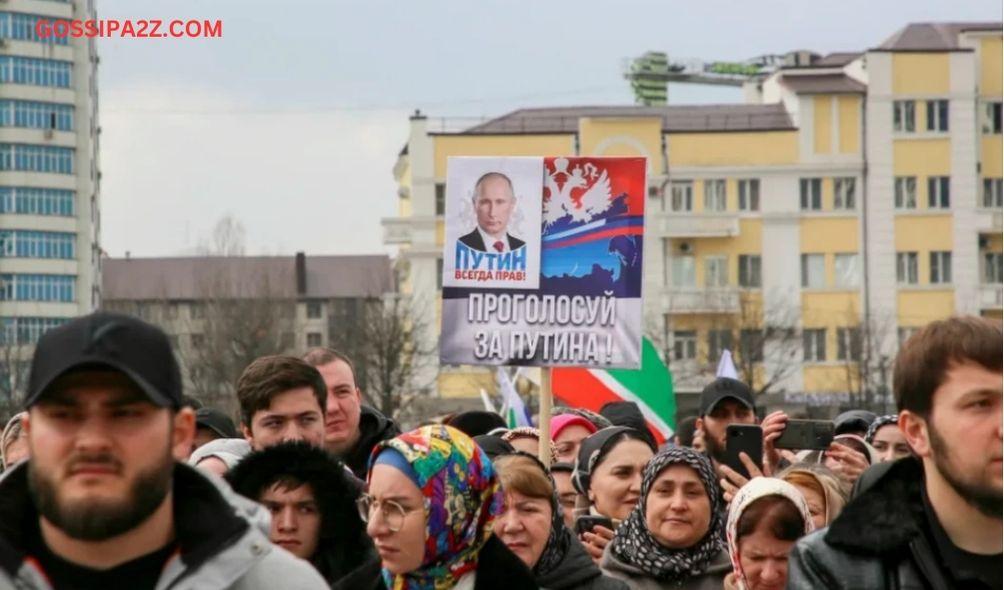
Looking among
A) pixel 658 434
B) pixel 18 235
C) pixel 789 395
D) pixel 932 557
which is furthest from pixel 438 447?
pixel 18 235

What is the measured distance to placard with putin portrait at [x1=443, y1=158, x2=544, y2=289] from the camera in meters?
11.8

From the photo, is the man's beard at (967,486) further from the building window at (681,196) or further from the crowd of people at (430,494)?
the building window at (681,196)

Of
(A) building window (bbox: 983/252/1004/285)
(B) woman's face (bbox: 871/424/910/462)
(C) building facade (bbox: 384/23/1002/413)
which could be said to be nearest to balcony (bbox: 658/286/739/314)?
(C) building facade (bbox: 384/23/1002/413)

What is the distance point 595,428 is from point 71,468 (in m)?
7.76

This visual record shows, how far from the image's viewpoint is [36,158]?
339 feet

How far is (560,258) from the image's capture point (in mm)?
11875

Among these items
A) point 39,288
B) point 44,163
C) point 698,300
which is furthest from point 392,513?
point 39,288

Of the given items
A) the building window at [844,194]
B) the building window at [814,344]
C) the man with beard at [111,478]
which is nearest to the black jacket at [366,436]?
the man with beard at [111,478]

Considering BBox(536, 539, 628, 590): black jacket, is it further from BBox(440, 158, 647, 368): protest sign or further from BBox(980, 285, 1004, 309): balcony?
BBox(980, 285, 1004, 309): balcony

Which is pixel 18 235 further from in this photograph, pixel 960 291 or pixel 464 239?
pixel 464 239

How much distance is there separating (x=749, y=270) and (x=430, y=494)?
85279mm

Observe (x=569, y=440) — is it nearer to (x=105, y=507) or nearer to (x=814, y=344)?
(x=105, y=507)

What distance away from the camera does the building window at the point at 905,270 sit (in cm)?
9125

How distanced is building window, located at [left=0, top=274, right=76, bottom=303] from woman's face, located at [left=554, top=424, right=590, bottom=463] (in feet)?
305
